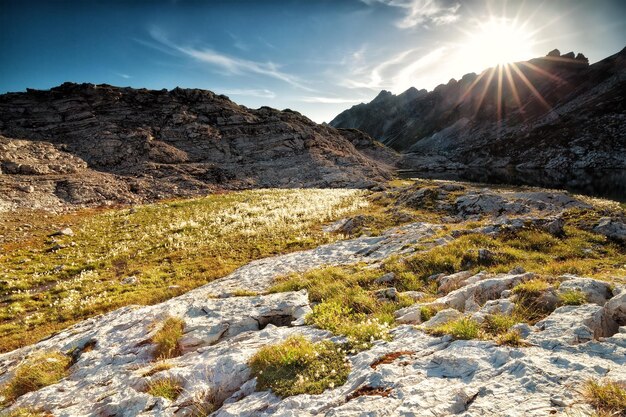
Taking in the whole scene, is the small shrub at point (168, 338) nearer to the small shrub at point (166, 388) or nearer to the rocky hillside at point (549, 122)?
the small shrub at point (166, 388)

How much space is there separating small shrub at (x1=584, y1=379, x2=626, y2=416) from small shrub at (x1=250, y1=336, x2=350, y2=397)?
3.67m

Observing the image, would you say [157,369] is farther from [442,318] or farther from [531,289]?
[531,289]

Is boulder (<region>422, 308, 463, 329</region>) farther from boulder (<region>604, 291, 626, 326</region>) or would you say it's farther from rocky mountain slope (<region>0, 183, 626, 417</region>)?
boulder (<region>604, 291, 626, 326</region>)

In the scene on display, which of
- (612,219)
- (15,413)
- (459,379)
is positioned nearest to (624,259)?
(612,219)

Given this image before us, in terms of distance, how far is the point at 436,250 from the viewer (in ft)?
46.8

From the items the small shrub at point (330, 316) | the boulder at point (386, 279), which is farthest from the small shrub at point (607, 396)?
the boulder at point (386, 279)

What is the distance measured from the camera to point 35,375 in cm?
833

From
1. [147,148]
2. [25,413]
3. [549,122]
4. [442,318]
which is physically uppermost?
[549,122]

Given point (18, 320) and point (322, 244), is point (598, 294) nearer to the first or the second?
point (322, 244)

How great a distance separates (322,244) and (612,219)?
17.0 metres

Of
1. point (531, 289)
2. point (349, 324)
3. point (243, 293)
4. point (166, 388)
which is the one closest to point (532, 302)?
point (531, 289)

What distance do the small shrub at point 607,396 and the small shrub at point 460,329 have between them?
210 centimetres

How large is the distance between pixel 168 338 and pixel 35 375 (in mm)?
3375

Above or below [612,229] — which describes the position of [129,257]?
above
